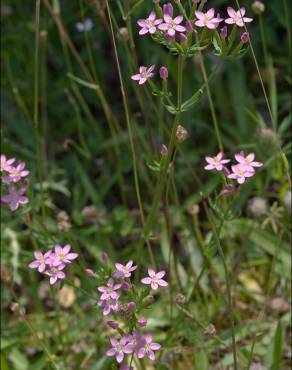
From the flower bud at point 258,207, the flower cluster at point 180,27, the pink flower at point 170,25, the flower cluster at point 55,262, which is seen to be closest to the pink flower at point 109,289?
the flower cluster at point 55,262

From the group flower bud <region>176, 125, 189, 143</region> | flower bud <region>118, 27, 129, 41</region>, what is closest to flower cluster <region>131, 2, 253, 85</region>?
flower bud <region>176, 125, 189, 143</region>

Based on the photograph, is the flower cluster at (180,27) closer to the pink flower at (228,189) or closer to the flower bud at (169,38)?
the flower bud at (169,38)

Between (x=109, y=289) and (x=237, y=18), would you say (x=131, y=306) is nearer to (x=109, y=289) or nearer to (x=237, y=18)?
(x=109, y=289)

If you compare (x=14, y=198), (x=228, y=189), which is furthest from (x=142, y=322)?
(x=14, y=198)

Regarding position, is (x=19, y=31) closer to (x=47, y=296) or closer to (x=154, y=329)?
(x=47, y=296)

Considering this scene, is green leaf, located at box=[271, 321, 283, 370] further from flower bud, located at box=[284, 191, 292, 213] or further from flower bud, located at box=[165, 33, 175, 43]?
flower bud, located at box=[165, 33, 175, 43]

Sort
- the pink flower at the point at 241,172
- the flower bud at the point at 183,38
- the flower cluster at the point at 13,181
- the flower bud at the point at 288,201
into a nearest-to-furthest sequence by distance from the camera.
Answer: the flower bud at the point at 183,38 → the pink flower at the point at 241,172 → the flower cluster at the point at 13,181 → the flower bud at the point at 288,201
